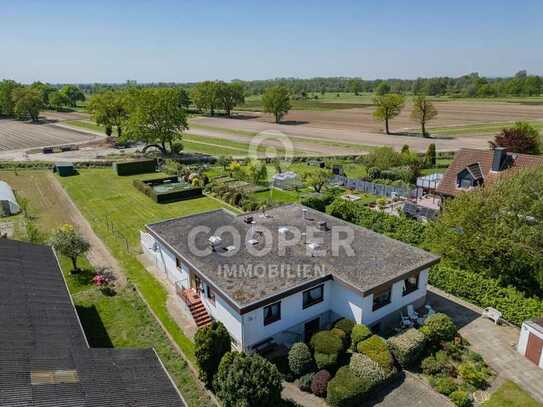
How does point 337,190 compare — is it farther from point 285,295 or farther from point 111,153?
point 111,153

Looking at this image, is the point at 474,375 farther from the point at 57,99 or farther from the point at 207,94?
the point at 57,99

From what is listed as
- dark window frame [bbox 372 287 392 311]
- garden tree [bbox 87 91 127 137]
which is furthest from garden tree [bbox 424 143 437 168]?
garden tree [bbox 87 91 127 137]

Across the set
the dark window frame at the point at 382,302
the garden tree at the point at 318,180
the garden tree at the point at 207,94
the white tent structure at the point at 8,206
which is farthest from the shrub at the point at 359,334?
the garden tree at the point at 207,94

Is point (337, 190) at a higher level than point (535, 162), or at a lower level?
lower

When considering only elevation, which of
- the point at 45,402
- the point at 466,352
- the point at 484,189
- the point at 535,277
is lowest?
the point at 466,352

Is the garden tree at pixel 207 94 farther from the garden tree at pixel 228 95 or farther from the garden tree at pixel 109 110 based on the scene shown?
the garden tree at pixel 109 110

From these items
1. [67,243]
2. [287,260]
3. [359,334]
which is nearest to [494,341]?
[359,334]

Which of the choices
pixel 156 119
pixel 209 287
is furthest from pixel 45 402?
pixel 156 119
